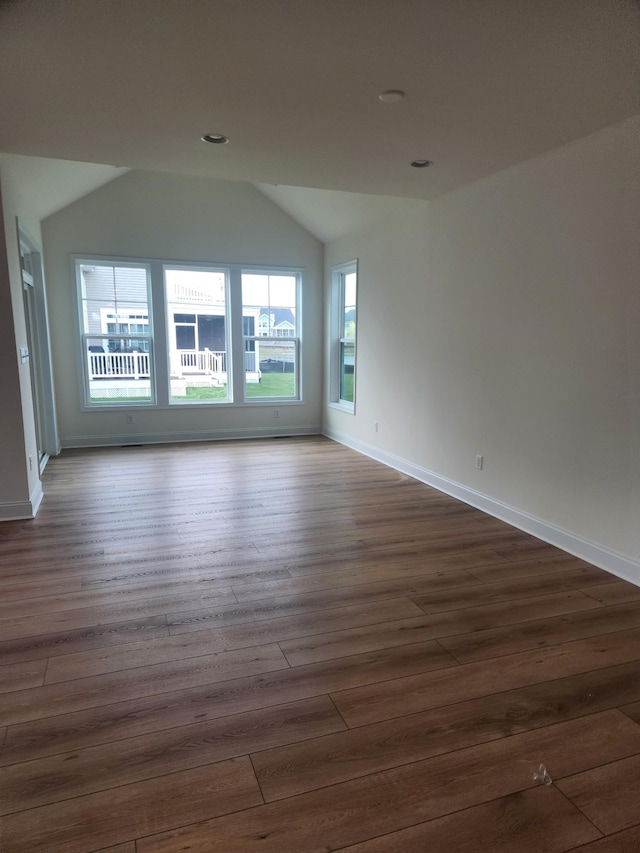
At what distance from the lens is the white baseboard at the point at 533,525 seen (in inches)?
119

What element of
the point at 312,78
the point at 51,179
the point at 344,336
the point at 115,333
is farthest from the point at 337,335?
the point at 312,78

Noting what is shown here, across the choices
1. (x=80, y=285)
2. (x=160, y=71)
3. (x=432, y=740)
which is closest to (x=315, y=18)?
(x=160, y=71)

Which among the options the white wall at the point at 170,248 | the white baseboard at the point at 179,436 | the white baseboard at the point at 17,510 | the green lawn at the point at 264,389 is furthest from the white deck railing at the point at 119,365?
the white baseboard at the point at 17,510

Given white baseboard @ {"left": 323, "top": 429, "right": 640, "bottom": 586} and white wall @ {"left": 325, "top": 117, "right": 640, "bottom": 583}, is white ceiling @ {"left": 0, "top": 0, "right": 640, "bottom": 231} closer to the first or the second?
white wall @ {"left": 325, "top": 117, "right": 640, "bottom": 583}

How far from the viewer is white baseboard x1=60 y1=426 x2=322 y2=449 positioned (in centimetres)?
648

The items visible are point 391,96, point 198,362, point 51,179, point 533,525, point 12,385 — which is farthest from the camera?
point 198,362

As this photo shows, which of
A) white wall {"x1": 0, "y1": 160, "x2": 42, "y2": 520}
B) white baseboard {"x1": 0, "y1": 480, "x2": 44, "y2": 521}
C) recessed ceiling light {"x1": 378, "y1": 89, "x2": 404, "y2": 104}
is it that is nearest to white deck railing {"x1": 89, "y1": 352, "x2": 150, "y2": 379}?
white wall {"x1": 0, "y1": 160, "x2": 42, "y2": 520}

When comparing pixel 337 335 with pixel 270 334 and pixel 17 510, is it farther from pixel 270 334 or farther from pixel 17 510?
pixel 17 510

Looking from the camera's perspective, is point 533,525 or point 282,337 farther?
point 282,337

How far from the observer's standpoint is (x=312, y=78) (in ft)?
7.98

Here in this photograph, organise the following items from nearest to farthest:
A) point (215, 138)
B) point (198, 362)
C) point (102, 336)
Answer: point (215, 138) < point (102, 336) < point (198, 362)

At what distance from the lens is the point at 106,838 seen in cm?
141

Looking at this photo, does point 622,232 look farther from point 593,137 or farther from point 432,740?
point 432,740

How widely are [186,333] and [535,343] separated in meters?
4.64
